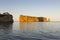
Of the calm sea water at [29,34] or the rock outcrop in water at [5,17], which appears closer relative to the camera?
the calm sea water at [29,34]

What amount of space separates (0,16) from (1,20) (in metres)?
5.74

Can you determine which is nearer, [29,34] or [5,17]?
[29,34]

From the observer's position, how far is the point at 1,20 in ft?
532

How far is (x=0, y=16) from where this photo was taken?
164500 millimetres

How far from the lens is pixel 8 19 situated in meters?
166

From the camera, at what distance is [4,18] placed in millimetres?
164125

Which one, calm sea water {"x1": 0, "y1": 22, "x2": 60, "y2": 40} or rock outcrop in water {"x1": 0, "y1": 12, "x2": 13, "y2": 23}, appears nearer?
calm sea water {"x1": 0, "y1": 22, "x2": 60, "y2": 40}

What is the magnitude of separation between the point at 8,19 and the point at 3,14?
10912 millimetres

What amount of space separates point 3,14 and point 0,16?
7272mm

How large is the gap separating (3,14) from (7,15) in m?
6.30

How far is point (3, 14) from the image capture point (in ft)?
560

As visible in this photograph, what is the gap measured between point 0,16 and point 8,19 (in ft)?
34.6

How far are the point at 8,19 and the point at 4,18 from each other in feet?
17.0
